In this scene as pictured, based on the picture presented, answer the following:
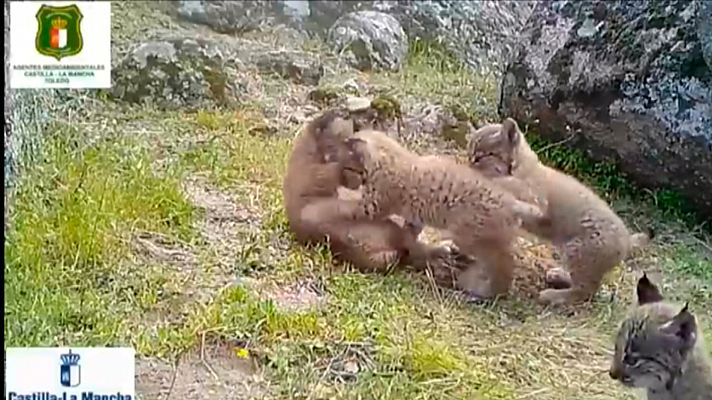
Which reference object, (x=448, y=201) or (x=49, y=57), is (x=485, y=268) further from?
(x=49, y=57)

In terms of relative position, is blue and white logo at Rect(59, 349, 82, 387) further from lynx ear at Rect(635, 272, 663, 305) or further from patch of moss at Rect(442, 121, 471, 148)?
lynx ear at Rect(635, 272, 663, 305)

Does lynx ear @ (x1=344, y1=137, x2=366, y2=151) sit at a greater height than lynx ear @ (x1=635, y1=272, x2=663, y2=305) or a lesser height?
greater

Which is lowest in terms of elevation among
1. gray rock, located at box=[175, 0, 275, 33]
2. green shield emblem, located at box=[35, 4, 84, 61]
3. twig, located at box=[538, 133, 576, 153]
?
twig, located at box=[538, 133, 576, 153]

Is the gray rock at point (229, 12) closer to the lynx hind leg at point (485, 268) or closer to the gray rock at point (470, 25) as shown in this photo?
the gray rock at point (470, 25)

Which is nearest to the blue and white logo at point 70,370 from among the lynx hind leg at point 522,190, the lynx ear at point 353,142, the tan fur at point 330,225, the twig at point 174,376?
the twig at point 174,376

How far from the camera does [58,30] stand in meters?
1.52

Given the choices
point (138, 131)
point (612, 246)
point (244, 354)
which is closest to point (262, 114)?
point (138, 131)

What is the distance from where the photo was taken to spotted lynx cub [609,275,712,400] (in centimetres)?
146

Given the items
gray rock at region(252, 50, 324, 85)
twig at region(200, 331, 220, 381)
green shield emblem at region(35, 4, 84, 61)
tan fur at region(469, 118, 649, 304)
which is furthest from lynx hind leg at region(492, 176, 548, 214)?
green shield emblem at region(35, 4, 84, 61)

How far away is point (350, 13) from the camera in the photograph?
157 cm

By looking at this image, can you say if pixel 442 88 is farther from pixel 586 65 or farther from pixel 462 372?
pixel 462 372

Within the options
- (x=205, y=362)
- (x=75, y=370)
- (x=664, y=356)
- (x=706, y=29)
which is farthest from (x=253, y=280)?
(x=706, y=29)

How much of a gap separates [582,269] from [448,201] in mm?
165

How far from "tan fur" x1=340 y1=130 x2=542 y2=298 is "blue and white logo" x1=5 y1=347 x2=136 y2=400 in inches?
12.3
